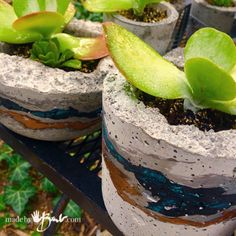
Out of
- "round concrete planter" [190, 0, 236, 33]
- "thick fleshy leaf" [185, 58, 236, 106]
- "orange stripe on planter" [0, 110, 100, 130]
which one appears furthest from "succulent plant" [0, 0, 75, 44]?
"round concrete planter" [190, 0, 236, 33]

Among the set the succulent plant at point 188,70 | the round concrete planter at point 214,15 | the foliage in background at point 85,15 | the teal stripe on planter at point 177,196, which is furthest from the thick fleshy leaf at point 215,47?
the foliage in background at point 85,15

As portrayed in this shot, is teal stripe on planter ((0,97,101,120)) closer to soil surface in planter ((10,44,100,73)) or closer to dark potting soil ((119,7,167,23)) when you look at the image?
soil surface in planter ((10,44,100,73))

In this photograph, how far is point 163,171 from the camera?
0.46 m

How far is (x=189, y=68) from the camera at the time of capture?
45 centimetres

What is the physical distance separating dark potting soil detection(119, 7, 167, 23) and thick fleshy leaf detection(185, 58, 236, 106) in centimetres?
34

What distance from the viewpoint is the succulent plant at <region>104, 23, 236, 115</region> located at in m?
0.45

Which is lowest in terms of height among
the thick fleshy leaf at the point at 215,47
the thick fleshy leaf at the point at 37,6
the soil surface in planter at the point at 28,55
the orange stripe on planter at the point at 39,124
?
the orange stripe on planter at the point at 39,124

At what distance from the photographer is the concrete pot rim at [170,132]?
1.41 feet

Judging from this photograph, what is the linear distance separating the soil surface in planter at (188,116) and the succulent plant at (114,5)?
0.86ft

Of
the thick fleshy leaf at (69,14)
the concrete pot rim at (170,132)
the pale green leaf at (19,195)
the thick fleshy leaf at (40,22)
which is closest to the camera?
the concrete pot rim at (170,132)

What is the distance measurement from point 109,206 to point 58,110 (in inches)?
5.7

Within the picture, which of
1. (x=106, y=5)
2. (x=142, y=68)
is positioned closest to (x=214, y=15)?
(x=106, y=5)

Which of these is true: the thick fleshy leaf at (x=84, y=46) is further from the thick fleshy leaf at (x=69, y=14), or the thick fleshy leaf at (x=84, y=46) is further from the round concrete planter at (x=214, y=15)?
the round concrete planter at (x=214, y=15)

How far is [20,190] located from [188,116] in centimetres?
80
